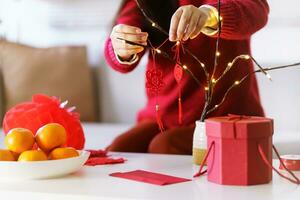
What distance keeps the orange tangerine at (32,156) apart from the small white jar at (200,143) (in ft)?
0.99

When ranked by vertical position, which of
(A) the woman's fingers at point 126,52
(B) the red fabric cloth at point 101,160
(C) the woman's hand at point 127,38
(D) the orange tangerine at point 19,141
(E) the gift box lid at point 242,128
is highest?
(C) the woman's hand at point 127,38

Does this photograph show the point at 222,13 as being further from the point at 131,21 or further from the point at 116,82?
the point at 116,82

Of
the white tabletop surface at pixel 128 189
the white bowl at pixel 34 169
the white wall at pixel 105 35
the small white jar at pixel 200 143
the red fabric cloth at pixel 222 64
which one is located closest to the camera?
the white tabletop surface at pixel 128 189

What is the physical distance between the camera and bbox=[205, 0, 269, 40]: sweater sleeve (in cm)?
112

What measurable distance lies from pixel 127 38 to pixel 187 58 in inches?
12.8

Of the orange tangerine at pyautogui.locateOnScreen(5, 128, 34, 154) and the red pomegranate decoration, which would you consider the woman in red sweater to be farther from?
the orange tangerine at pyautogui.locateOnScreen(5, 128, 34, 154)

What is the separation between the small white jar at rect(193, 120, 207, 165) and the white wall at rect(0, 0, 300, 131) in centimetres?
77

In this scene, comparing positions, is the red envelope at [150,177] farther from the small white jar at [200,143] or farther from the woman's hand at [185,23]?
the woman's hand at [185,23]

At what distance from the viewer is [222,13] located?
1.10m

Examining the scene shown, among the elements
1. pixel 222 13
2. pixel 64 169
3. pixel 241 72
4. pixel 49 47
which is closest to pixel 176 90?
pixel 241 72

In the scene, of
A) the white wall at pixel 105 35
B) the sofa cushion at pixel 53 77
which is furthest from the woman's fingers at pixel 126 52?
the sofa cushion at pixel 53 77

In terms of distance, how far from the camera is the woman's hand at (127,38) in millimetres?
1090

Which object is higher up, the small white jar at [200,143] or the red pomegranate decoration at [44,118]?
the red pomegranate decoration at [44,118]

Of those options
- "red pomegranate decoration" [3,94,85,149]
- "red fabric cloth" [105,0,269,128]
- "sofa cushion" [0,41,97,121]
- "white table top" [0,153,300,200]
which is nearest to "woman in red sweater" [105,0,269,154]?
"red fabric cloth" [105,0,269,128]
